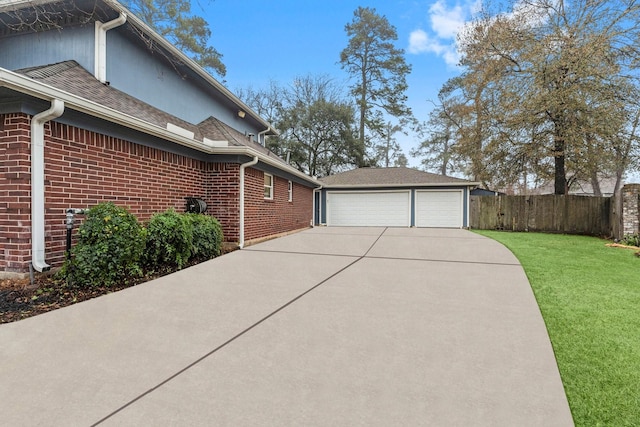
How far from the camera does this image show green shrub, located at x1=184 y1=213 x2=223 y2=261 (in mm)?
5695

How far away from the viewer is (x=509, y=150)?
14648mm

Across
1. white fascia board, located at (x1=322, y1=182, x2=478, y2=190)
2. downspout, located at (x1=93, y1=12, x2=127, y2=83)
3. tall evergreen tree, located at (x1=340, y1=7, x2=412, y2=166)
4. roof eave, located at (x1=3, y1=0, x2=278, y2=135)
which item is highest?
tall evergreen tree, located at (x1=340, y1=7, x2=412, y2=166)

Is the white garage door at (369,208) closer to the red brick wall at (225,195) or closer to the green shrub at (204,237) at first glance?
the red brick wall at (225,195)

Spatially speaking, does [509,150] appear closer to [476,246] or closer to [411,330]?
[476,246]

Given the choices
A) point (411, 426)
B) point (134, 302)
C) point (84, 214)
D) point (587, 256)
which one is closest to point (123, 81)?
point (84, 214)

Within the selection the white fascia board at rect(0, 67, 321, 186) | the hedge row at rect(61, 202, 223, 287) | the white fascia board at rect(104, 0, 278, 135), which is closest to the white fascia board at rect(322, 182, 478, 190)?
the white fascia board at rect(104, 0, 278, 135)

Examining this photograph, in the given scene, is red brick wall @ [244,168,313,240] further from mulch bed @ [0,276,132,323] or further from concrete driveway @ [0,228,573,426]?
mulch bed @ [0,276,132,323]

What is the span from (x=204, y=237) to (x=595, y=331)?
18.9ft

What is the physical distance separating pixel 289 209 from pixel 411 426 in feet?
32.7

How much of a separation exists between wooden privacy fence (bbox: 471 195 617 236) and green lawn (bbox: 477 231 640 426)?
800 cm

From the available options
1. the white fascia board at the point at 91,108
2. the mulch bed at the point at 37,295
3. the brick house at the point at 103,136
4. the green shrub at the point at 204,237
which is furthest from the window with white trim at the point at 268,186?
the mulch bed at the point at 37,295

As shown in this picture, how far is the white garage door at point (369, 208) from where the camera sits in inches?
596

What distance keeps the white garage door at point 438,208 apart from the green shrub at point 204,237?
11168 mm

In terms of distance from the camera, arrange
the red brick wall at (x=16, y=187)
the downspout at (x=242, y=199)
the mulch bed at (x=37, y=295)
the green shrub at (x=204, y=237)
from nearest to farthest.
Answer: the mulch bed at (x=37, y=295)
the red brick wall at (x=16, y=187)
the green shrub at (x=204, y=237)
the downspout at (x=242, y=199)
